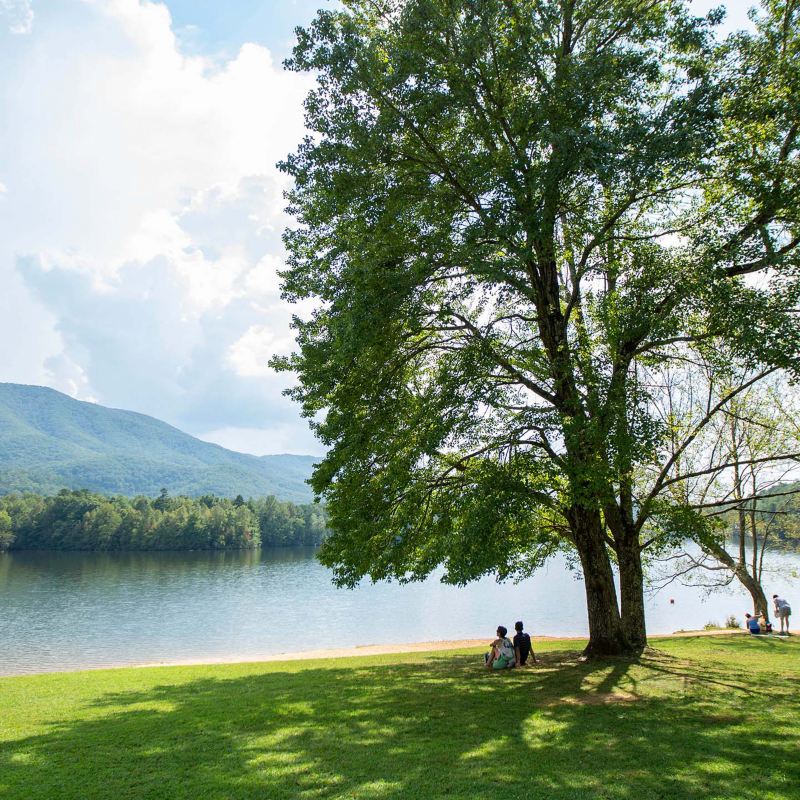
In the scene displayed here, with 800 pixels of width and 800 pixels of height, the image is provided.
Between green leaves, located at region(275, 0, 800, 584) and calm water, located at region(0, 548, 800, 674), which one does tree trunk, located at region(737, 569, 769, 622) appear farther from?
green leaves, located at region(275, 0, 800, 584)

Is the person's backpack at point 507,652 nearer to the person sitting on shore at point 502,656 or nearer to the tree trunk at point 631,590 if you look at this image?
the person sitting on shore at point 502,656

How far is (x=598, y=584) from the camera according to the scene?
14156 millimetres

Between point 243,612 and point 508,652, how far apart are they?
113 ft

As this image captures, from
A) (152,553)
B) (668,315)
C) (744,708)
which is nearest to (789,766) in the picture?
(744,708)

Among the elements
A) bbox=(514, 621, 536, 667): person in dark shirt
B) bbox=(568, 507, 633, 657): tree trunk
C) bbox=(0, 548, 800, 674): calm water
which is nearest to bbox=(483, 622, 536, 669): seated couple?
bbox=(514, 621, 536, 667): person in dark shirt

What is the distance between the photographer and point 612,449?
11.1 meters

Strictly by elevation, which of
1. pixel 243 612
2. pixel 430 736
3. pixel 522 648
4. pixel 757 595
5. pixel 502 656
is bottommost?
pixel 243 612

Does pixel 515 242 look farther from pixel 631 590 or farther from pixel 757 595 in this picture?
pixel 757 595

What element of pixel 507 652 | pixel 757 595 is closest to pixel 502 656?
pixel 507 652

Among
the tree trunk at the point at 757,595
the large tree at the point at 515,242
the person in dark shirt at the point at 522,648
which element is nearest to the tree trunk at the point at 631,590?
the large tree at the point at 515,242

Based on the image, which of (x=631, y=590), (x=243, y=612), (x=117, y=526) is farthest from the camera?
(x=117, y=526)

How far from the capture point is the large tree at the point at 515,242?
1083cm

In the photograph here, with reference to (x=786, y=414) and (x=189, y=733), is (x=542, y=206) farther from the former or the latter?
(x=786, y=414)

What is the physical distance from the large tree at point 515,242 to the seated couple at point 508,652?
1.66 meters
